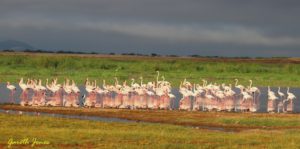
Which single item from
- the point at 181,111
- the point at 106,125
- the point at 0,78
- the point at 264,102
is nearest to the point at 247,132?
the point at 106,125

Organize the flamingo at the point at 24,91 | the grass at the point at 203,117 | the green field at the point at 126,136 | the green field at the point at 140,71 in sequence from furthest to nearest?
the green field at the point at 140,71
the flamingo at the point at 24,91
the grass at the point at 203,117
the green field at the point at 126,136

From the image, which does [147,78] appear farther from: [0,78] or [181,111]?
[181,111]

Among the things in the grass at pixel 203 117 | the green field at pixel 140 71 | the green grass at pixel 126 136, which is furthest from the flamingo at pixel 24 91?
the green field at pixel 140 71

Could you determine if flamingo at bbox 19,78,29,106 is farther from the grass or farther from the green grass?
the green grass

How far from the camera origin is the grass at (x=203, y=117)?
36.8 meters

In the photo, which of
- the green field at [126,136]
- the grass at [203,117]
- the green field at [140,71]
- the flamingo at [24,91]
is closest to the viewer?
the green field at [126,136]

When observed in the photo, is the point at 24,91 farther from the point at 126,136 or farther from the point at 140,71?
the point at 140,71

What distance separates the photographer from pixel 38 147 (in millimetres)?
24938

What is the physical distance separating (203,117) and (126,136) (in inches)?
473

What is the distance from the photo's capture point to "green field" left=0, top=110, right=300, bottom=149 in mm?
26453

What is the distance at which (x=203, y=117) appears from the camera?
3978cm

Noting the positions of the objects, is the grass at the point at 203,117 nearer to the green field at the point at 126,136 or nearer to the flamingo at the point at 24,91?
the flamingo at the point at 24,91

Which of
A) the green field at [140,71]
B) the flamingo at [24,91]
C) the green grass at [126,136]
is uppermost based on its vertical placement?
the green field at [140,71]

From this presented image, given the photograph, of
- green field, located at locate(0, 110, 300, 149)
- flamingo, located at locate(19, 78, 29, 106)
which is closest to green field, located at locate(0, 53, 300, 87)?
flamingo, located at locate(19, 78, 29, 106)
